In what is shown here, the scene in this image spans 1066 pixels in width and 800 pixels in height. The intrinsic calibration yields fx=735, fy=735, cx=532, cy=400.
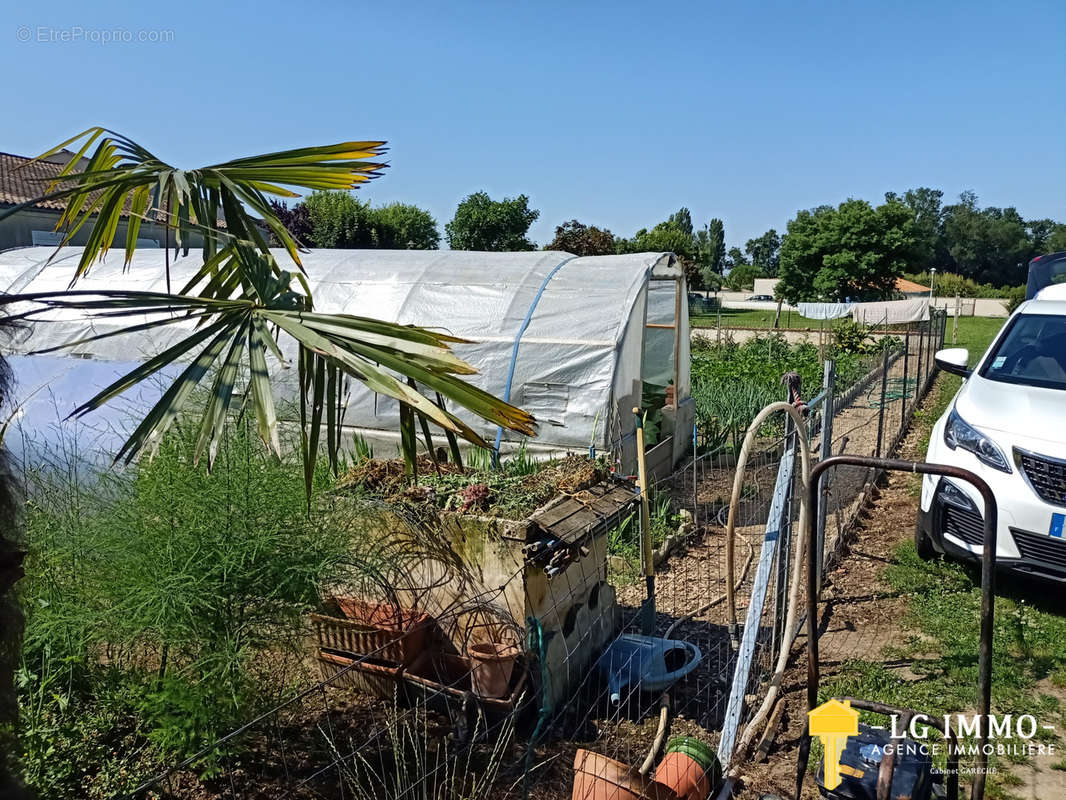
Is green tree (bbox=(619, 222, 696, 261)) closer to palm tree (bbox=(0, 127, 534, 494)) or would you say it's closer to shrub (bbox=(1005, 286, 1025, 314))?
shrub (bbox=(1005, 286, 1025, 314))

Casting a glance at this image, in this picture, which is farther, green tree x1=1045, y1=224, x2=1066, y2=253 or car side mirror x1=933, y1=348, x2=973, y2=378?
green tree x1=1045, y1=224, x2=1066, y2=253

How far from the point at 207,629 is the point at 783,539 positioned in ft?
9.91

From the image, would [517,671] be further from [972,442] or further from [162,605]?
[972,442]

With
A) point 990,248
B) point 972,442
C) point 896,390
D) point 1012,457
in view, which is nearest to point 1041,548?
point 1012,457

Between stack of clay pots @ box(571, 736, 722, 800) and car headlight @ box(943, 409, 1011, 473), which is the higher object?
car headlight @ box(943, 409, 1011, 473)

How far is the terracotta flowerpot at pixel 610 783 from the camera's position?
9.02ft

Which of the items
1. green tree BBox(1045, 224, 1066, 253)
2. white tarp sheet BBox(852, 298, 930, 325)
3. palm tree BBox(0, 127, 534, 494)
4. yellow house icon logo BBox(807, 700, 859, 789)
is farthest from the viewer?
green tree BBox(1045, 224, 1066, 253)

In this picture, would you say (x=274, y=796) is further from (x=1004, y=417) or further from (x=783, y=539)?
(x=1004, y=417)

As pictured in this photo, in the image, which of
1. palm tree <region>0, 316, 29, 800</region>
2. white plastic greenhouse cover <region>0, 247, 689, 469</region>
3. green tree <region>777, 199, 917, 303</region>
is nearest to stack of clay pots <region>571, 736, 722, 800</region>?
palm tree <region>0, 316, 29, 800</region>

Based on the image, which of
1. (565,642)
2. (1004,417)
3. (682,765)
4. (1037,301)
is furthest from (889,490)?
(682,765)

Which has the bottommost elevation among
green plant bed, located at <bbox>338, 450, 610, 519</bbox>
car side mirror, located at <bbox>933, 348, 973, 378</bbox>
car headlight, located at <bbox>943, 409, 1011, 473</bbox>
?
green plant bed, located at <bbox>338, 450, 610, 519</bbox>

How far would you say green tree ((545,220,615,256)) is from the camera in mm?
32353

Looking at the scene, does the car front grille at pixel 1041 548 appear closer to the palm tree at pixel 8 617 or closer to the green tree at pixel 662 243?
the palm tree at pixel 8 617

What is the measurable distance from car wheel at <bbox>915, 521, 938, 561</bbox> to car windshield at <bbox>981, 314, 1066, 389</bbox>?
1330 mm
